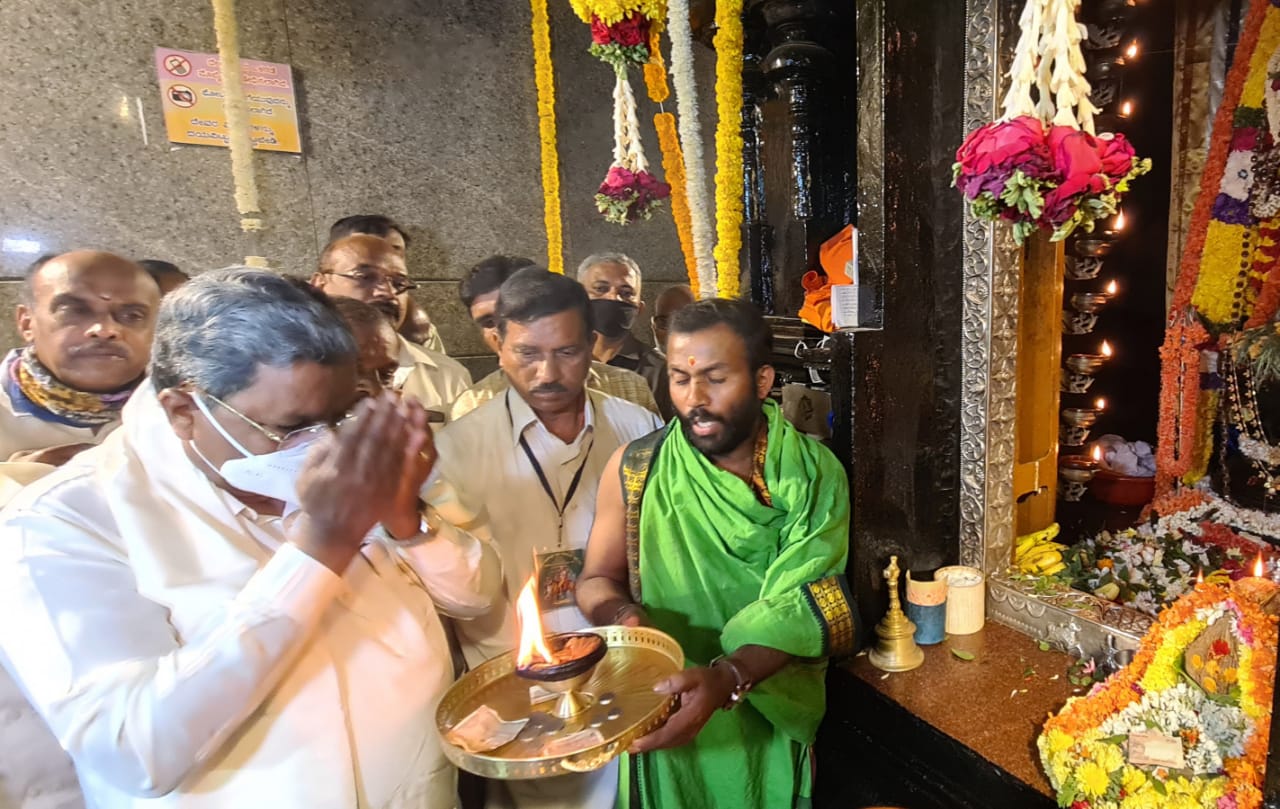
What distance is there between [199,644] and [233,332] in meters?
0.50

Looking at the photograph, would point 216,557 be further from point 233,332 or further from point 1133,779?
point 1133,779

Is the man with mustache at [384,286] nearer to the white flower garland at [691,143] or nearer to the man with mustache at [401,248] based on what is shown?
the man with mustache at [401,248]

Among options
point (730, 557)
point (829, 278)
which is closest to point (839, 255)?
point (829, 278)

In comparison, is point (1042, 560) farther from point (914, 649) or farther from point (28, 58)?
point (28, 58)

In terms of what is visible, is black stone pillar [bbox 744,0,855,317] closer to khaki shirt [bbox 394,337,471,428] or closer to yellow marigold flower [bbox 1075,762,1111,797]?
khaki shirt [bbox 394,337,471,428]

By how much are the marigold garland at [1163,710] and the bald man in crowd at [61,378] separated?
2253mm

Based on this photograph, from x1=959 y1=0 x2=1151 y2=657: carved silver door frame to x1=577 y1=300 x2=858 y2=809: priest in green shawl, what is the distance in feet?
2.72

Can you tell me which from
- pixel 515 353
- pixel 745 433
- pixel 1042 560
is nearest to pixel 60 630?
pixel 515 353

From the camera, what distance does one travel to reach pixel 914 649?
225 centimetres

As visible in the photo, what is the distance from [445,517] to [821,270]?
1933mm

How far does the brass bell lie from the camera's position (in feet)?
7.25

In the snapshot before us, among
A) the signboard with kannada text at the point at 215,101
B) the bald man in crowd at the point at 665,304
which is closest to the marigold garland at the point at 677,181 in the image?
the bald man in crowd at the point at 665,304

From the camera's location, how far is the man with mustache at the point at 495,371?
1894 millimetres

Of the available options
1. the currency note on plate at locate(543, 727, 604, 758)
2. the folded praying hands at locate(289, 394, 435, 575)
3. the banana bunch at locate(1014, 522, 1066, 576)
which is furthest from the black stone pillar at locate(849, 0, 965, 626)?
the folded praying hands at locate(289, 394, 435, 575)
